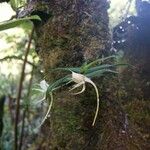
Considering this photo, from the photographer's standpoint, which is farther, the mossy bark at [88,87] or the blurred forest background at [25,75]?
the blurred forest background at [25,75]

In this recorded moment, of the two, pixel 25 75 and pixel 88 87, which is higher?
pixel 88 87

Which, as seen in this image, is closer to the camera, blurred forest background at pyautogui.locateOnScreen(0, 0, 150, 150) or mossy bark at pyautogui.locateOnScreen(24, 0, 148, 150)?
mossy bark at pyautogui.locateOnScreen(24, 0, 148, 150)

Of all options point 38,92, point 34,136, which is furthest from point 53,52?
point 34,136

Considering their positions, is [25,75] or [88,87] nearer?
[88,87]

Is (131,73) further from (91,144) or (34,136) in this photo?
(34,136)
